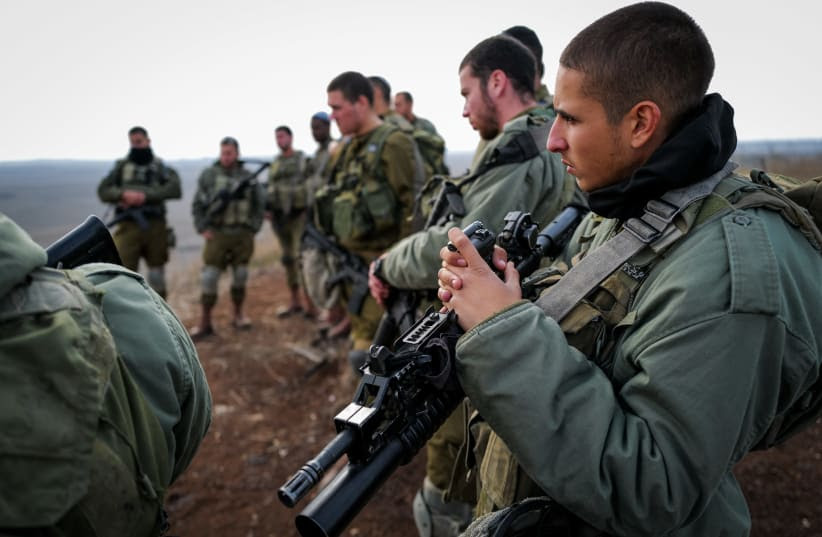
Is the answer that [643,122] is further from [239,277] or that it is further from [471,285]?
[239,277]

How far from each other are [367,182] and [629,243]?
11.0 ft

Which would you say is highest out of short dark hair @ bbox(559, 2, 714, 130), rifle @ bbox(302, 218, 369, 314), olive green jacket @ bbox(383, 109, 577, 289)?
short dark hair @ bbox(559, 2, 714, 130)

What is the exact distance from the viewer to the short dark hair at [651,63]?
4.26 ft

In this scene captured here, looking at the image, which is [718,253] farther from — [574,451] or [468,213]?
[468,213]

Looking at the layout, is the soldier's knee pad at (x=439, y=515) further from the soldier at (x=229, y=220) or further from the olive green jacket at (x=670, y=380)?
the soldier at (x=229, y=220)

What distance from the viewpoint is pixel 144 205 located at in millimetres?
7301

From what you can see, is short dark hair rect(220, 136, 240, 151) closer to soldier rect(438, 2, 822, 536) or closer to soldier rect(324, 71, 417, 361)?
soldier rect(324, 71, 417, 361)

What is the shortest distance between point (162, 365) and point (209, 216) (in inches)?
279

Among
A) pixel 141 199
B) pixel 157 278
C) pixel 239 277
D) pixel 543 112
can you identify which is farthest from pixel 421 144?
pixel 157 278

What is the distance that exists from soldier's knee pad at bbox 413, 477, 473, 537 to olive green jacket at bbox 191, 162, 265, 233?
572cm

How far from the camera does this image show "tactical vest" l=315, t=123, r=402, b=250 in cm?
447

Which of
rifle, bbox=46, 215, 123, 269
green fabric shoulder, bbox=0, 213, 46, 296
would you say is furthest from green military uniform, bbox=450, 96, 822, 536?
rifle, bbox=46, 215, 123, 269

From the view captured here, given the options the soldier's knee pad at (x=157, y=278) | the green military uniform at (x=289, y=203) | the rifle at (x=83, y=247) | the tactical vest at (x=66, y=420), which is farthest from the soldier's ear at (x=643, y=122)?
the soldier's knee pad at (x=157, y=278)

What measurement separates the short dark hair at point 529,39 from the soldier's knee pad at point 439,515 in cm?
328
